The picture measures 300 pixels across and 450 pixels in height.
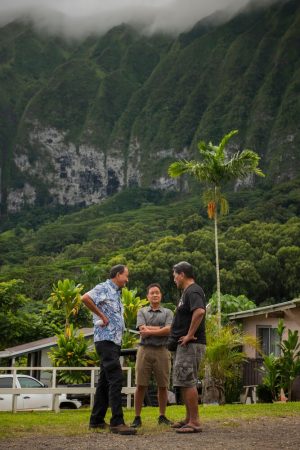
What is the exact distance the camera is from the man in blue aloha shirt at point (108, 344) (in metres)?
8.09

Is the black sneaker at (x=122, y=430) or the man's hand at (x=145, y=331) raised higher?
the man's hand at (x=145, y=331)

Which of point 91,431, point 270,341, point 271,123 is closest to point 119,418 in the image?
point 91,431

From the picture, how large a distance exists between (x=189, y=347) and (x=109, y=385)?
0.90 metres

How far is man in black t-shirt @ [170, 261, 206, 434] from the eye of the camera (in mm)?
8047

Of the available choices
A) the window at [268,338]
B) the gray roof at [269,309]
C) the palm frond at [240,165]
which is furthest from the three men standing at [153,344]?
the window at [268,338]

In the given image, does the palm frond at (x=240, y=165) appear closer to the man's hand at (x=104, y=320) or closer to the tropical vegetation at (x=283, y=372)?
the tropical vegetation at (x=283, y=372)

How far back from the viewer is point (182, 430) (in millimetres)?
7953

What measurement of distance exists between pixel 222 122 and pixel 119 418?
543ft

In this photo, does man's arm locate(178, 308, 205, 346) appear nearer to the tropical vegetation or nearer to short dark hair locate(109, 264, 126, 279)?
short dark hair locate(109, 264, 126, 279)

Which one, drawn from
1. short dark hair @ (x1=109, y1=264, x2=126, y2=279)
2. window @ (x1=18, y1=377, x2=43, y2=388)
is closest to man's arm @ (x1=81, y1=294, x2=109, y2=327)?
short dark hair @ (x1=109, y1=264, x2=126, y2=279)

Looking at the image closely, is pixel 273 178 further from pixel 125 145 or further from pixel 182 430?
pixel 182 430

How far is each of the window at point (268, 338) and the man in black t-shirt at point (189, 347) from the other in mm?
16015

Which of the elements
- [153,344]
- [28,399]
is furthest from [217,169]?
[153,344]

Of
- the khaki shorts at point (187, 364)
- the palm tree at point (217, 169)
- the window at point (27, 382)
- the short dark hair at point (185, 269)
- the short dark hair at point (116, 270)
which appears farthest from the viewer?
the palm tree at point (217, 169)
